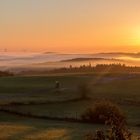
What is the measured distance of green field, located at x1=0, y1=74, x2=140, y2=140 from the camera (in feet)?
141

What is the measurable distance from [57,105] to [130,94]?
2419 cm

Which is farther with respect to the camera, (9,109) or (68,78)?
(68,78)

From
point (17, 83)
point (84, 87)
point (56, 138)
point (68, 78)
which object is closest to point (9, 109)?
point (84, 87)

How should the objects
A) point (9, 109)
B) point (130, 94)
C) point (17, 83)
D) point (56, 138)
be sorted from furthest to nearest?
point (17, 83)
point (130, 94)
point (9, 109)
point (56, 138)

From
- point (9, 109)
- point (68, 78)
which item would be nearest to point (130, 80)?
point (68, 78)

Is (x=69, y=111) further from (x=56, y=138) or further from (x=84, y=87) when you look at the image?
(x=56, y=138)

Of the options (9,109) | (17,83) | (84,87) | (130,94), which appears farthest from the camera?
(17,83)

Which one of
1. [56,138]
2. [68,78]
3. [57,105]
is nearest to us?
[56,138]

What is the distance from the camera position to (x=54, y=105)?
75.8 m

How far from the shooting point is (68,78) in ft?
454

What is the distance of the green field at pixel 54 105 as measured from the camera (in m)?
43.0

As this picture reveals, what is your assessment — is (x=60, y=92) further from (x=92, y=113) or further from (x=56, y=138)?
(x=56, y=138)

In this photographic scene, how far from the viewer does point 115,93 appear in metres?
97.1

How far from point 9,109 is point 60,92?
1227 inches
